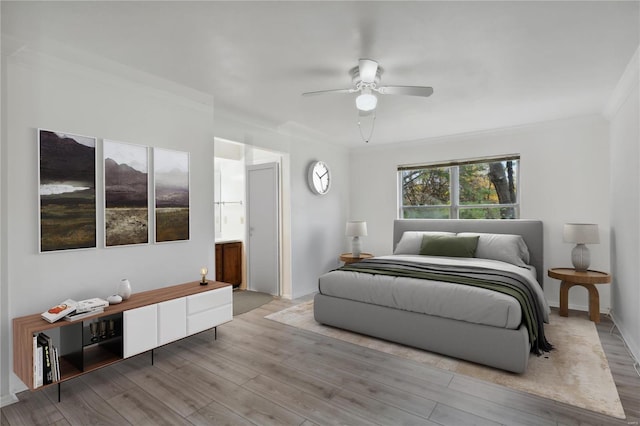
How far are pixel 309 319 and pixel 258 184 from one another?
2.37 meters

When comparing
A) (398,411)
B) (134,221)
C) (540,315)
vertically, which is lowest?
(398,411)

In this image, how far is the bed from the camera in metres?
2.61

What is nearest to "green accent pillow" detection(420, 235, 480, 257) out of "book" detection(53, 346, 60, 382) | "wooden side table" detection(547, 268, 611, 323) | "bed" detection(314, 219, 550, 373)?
"bed" detection(314, 219, 550, 373)

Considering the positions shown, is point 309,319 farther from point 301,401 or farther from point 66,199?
point 66,199

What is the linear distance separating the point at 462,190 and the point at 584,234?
5.63 ft

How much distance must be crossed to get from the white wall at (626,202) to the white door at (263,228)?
402cm

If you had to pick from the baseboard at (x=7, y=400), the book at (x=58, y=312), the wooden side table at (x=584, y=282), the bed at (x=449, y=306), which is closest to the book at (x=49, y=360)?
the book at (x=58, y=312)

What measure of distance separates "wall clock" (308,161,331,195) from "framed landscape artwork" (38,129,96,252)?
305cm

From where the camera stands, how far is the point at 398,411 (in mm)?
2078

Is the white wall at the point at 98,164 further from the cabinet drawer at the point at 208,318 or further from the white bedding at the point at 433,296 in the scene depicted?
the white bedding at the point at 433,296

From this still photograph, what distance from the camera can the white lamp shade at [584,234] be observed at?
12.3 ft

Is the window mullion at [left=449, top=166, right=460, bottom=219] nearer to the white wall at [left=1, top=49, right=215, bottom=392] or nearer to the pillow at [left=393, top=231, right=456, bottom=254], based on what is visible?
the pillow at [left=393, top=231, right=456, bottom=254]

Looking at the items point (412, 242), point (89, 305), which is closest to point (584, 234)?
point (412, 242)


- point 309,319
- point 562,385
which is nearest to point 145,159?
point 309,319
